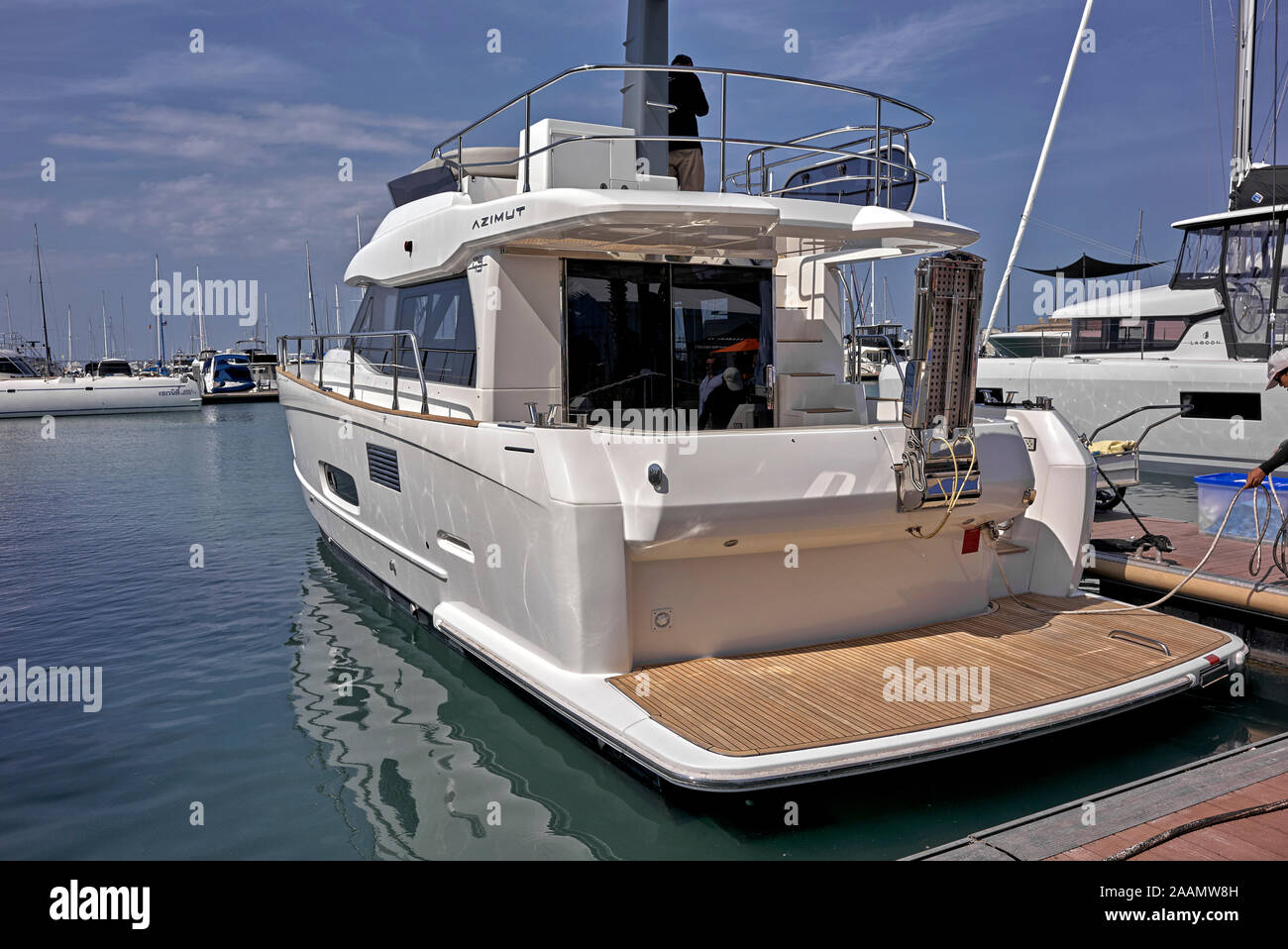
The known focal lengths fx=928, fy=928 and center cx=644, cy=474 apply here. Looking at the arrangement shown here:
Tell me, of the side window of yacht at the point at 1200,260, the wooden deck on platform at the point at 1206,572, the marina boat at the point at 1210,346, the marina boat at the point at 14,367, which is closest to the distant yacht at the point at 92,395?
the marina boat at the point at 14,367

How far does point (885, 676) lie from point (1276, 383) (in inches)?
110

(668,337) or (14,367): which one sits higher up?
(14,367)

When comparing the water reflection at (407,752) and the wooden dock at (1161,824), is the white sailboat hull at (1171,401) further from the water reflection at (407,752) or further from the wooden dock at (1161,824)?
the wooden dock at (1161,824)

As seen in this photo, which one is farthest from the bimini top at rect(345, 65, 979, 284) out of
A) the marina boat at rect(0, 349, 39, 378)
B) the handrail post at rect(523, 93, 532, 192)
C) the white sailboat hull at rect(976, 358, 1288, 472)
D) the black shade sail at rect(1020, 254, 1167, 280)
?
the marina boat at rect(0, 349, 39, 378)

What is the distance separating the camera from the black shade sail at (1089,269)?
2672 centimetres

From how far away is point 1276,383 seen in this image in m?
5.22

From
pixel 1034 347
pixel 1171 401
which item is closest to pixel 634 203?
pixel 1171 401

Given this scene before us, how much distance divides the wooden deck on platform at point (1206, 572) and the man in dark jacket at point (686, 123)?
15.2 ft

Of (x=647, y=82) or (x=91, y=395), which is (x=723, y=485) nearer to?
(x=647, y=82)

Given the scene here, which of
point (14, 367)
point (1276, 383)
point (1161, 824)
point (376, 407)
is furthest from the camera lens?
point (14, 367)
